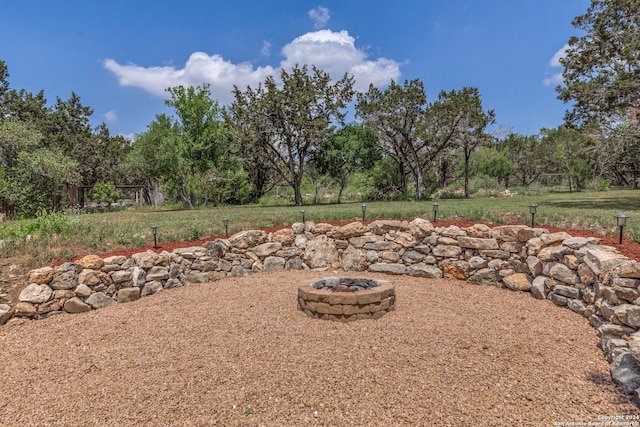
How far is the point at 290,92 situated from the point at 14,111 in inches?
789

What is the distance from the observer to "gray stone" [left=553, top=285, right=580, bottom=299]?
17.1 ft

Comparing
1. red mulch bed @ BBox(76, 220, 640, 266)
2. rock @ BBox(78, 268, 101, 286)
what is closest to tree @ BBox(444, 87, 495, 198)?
red mulch bed @ BBox(76, 220, 640, 266)

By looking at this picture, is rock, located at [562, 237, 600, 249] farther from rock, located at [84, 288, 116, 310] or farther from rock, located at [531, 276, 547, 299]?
rock, located at [84, 288, 116, 310]

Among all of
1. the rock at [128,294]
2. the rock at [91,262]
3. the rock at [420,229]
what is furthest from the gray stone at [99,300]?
the rock at [420,229]

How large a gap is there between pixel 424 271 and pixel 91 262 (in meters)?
6.03

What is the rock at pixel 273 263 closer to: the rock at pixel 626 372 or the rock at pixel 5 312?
the rock at pixel 5 312

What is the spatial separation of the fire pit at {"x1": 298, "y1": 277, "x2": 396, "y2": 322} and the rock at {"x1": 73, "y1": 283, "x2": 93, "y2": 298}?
11.1 feet

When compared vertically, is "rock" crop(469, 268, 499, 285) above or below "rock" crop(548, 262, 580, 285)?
below

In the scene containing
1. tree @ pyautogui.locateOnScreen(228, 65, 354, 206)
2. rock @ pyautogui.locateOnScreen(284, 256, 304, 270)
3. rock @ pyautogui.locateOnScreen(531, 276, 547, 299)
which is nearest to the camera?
rock @ pyautogui.locateOnScreen(531, 276, 547, 299)

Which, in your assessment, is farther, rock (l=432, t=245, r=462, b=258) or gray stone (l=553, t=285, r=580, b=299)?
rock (l=432, t=245, r=462, b=258)

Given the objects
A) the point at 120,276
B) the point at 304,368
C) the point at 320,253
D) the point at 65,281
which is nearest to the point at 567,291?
the point at 304,368

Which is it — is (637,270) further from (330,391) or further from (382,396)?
(330,391)

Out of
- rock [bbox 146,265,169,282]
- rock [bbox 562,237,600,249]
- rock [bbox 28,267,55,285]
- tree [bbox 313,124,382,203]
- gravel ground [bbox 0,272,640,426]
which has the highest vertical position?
tree [bbox 313,124,382,203]

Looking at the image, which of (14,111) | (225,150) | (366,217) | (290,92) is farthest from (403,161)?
(14,111)
